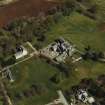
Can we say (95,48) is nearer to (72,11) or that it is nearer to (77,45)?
(77,45)

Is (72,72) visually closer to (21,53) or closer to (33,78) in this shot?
(33,78)

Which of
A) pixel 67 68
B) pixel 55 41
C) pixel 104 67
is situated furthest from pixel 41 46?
pixel 104 67

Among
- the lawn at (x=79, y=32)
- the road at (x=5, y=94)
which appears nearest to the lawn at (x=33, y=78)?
the road at (x=5, y=94)

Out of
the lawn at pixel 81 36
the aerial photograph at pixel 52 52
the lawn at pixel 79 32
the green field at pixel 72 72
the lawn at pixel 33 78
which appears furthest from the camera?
the lawn at pixel 79 32

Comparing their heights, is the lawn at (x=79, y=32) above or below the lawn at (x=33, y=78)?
above

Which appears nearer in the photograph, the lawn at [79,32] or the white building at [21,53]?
the white building at [21,53]

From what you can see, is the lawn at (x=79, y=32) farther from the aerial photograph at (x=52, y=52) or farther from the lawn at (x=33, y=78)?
the lawn at (x=33, y=78)

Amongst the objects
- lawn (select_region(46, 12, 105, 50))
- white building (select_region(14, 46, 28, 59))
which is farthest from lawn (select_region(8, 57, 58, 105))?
lawn (select_region(46, 12, 105, 50))

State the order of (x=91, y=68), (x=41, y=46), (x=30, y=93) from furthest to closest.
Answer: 1. (x=41, y=46)
2. (x=91, y=68)
3. (x=30, y=93)
